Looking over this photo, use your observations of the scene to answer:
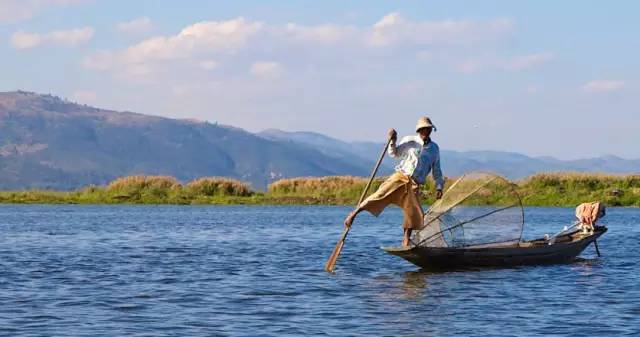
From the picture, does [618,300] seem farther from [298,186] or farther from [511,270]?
[298,186]

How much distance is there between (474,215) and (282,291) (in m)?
4.94

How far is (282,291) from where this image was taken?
18.6 metres

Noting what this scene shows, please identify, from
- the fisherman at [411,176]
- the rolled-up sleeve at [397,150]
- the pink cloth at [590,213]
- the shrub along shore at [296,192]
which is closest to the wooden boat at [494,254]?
the fisherman at [411,176]

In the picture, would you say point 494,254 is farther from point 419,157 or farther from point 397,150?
point 397,150

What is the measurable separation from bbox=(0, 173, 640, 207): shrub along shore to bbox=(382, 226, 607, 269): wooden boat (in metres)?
31.1

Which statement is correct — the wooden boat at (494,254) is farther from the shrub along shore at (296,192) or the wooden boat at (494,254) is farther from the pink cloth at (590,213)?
the shrub along shore at (296,192)

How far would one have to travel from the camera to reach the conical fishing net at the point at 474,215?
2167cm

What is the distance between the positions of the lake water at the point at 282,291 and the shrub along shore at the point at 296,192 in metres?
26.3

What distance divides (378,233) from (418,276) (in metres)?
13.8

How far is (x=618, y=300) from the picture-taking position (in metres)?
17.9

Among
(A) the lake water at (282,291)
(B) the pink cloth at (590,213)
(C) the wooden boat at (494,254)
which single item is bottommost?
(A) the lake water at (282,291)

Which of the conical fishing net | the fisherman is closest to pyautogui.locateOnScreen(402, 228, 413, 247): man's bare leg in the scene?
the fisherman

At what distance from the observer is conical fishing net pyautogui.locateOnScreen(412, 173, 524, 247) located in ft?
71.1

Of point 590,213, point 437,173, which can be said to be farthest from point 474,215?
point 590,213
